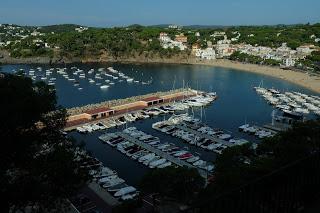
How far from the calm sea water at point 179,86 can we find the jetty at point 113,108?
1.62 metres

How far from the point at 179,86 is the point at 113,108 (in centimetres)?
1027

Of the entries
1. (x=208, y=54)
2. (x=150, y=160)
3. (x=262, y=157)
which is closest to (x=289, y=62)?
(x=208, y=54)

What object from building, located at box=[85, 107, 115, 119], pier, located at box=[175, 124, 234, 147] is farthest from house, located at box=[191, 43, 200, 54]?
pier, located at box=[175, 124, 234, 147]

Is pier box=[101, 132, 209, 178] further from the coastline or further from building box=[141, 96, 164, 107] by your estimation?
the coastline

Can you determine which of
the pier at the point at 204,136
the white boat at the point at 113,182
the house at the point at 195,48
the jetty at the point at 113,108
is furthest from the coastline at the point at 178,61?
the white boat at the point at 113,182

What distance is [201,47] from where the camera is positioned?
162 ft

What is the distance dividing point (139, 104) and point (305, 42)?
33.1 metres

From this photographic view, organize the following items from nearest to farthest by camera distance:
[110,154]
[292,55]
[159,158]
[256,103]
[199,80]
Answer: [159,158] → [110,154] → [256,103] → [199,80] → [292,55]

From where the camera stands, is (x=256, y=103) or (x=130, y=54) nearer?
(x=256, y=103)

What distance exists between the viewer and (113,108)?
21.1 metres

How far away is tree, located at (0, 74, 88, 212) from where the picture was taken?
4.18m

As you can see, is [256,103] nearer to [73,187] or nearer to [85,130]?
[85,130]

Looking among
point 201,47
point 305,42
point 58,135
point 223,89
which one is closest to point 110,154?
point 58,135

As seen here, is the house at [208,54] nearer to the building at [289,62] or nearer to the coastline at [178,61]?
the coastline at [178,61]
